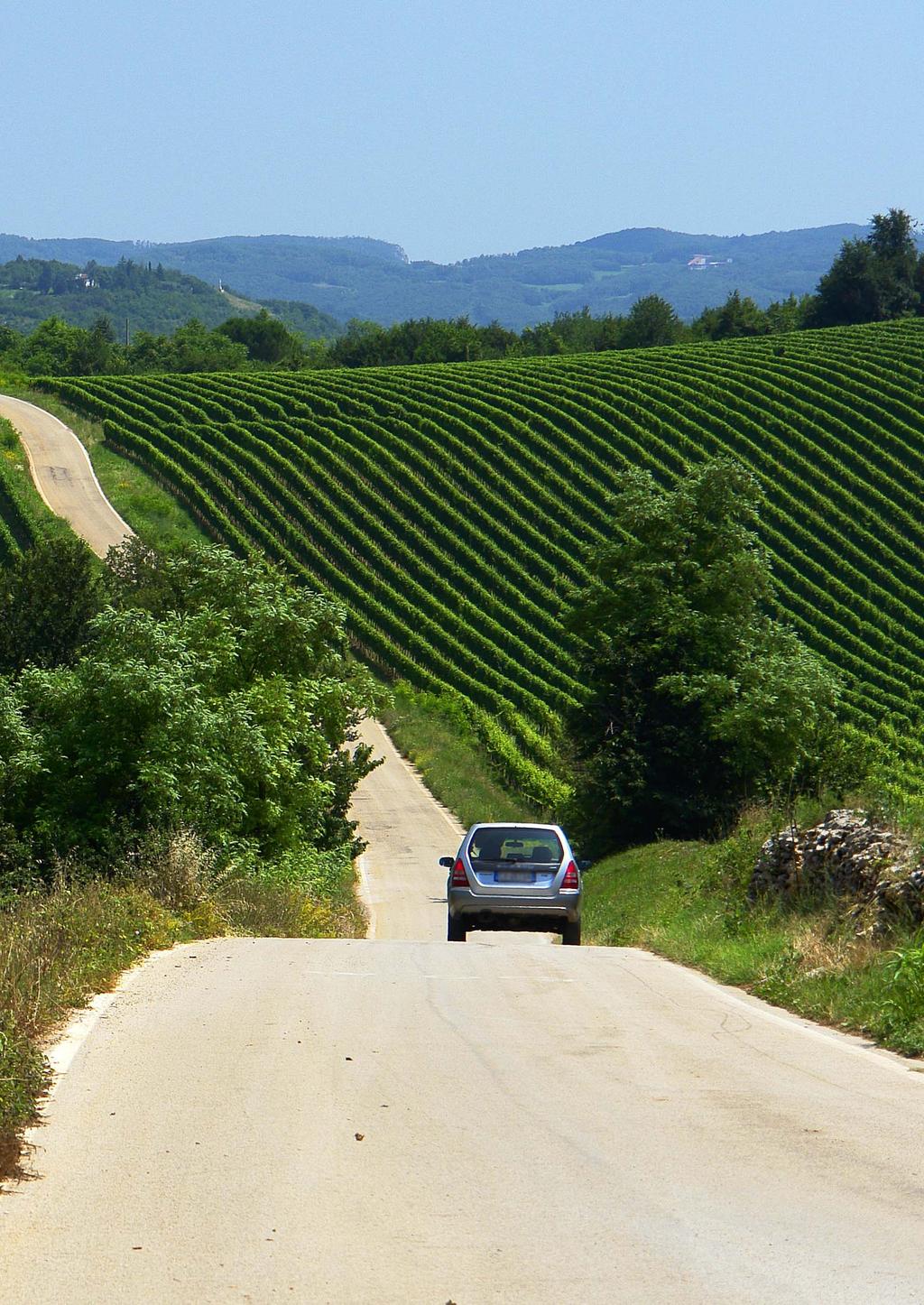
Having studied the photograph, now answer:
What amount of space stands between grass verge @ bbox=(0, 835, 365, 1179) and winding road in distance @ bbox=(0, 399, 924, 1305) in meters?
0.24

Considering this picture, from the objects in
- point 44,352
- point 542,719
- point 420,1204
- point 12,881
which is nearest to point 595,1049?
point 420,1204

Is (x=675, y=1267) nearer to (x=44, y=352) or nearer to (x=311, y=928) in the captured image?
(x=311, y=928)

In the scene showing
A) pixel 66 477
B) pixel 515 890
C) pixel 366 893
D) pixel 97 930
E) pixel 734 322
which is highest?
pixel 734 322

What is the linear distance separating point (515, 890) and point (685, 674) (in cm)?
1515

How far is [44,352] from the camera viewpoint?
136250mm

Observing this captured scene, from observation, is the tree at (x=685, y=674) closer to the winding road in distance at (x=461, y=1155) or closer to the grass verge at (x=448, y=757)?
the grass verge at (x=448, y=757)

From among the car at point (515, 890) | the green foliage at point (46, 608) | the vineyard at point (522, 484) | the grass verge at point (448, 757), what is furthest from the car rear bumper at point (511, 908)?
the vineyard at point (522, 484)

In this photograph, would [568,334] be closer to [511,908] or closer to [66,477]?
[66,477]

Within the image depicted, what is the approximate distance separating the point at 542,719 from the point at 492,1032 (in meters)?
42.5

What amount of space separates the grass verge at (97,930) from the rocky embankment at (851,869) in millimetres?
5357

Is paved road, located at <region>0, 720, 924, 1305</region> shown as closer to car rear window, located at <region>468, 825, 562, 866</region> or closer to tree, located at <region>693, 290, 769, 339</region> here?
car rear window, located at <region>468, 825, 562, 866</region>

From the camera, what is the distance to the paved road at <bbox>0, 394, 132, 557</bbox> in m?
62.5

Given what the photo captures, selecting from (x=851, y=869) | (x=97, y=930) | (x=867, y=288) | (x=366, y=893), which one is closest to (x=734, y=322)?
(x=867, y=288)

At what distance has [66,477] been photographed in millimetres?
70062
